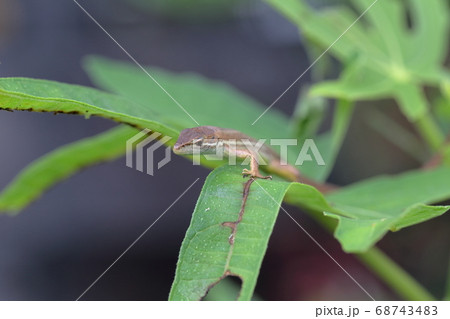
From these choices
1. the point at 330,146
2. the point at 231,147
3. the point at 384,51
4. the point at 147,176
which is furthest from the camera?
the point at 147,176

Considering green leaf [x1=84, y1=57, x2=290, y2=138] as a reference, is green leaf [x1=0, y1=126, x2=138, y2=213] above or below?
below

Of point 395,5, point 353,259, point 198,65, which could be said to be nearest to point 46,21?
point 198,65

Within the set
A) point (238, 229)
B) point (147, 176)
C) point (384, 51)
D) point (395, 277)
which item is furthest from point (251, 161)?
point (147, 176)

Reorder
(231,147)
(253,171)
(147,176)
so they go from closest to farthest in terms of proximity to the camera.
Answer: (253,171), (231,147), (147,176)

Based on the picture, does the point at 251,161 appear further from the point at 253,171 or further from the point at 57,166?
the point at 57,166

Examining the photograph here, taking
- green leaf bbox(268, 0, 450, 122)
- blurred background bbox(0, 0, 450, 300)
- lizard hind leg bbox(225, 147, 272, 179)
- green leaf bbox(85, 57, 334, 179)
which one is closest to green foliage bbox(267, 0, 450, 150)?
green leaf bbox(268, 0, 450, 122)

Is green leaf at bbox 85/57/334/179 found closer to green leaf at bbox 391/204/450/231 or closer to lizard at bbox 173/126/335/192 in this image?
lizard at bbox 173/126/335/192
